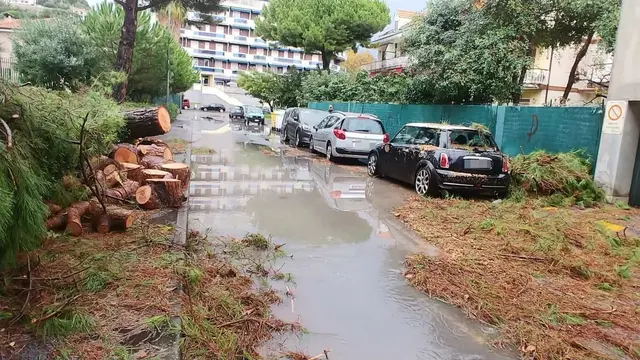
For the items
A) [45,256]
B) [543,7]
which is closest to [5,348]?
[45,256]

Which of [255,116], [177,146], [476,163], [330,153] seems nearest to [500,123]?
[476,163]

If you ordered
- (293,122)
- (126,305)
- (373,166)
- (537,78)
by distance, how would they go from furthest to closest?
1. (537,78)
2. (293,122)
3. (373,166)
4. (126,305)

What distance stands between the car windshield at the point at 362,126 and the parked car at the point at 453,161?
411 centimetres

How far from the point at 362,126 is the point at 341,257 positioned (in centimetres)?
965

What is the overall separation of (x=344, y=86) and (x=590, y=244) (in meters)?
24.4

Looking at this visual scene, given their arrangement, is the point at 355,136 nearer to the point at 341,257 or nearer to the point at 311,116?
the point at 311,116

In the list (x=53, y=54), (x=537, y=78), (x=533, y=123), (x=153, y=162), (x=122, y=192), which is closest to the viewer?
(x=122, y=192)

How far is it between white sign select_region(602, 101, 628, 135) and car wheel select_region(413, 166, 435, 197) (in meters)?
3.81

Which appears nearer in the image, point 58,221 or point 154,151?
point 58,221

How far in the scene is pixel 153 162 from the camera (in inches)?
359

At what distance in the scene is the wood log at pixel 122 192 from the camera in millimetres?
7324

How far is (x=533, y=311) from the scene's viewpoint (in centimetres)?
455

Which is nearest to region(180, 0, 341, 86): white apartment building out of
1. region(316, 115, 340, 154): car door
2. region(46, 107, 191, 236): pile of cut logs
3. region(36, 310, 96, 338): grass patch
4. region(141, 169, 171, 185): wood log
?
region(316, 115, 340, 154): car door

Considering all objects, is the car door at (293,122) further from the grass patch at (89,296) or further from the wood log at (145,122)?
the grass patch at (89,296)
